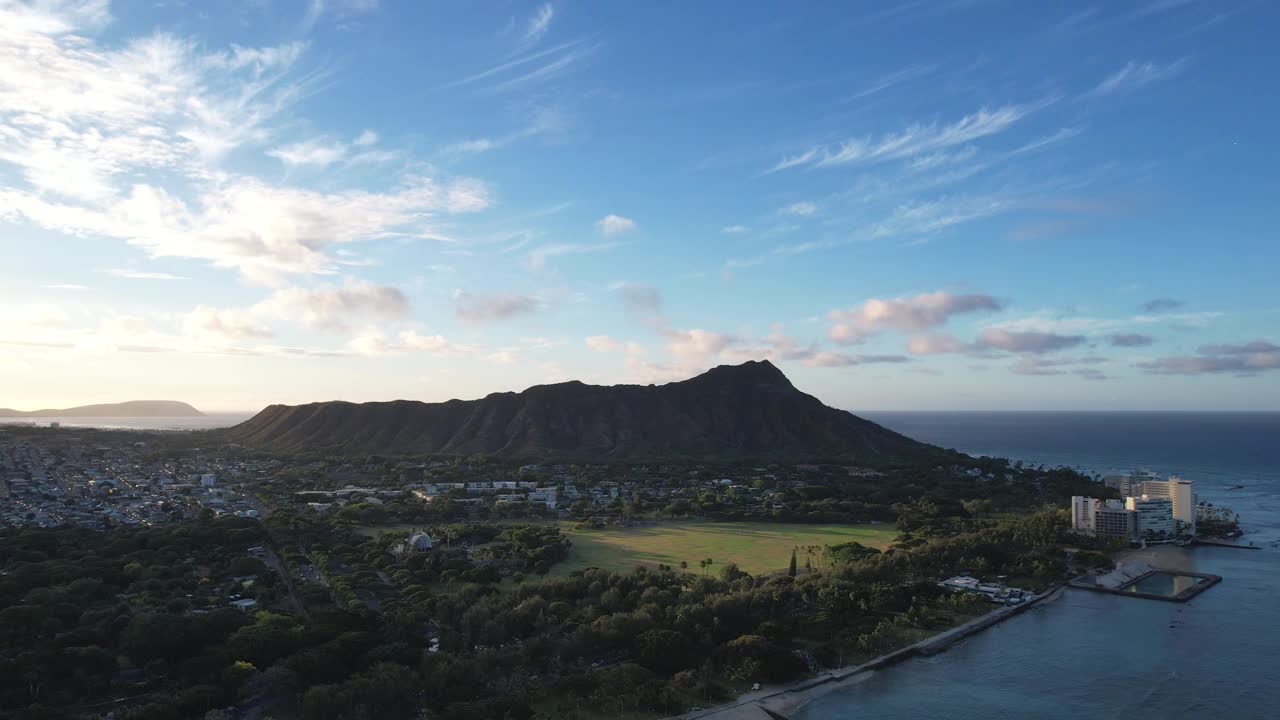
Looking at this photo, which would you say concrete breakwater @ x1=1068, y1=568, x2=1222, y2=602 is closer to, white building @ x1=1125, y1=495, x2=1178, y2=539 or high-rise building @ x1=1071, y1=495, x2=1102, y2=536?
high-rise building @ x1=1071, y1=495, x2=1102, y2=536

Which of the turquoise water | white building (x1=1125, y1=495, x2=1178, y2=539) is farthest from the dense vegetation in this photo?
white building (x1=1125, y1=495, x2=1178, y2=539)

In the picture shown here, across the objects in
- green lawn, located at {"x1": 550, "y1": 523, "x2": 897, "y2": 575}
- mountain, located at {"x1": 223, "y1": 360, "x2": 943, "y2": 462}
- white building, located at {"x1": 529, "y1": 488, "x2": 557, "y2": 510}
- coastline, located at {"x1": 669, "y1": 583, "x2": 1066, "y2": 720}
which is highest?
mountain, located at {"x1": 223, "y1": 360, "x2": 943, "y2": 462}

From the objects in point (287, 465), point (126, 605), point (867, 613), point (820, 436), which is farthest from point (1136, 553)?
point (287, 465)

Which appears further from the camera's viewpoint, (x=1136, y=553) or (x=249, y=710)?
(x=1136, y=553)

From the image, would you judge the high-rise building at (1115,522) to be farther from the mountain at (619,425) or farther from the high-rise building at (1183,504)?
the mountain at (619,425)

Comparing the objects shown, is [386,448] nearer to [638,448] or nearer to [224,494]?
[638,448]

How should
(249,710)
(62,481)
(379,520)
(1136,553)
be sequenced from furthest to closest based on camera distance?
(62,481)
(379,520)
(1136,553)
(249,710)
